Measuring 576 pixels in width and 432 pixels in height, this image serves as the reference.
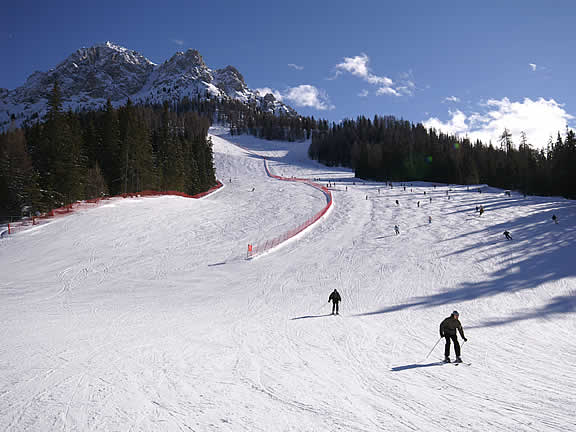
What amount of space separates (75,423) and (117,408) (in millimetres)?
602

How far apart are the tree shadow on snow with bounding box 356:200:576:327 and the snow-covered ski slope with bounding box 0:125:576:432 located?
0.14 metres

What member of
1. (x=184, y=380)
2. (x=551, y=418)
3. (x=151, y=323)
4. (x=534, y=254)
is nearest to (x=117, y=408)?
(x=184, y=380)

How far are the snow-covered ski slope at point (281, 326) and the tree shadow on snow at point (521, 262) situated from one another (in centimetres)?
14

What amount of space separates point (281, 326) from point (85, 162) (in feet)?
128

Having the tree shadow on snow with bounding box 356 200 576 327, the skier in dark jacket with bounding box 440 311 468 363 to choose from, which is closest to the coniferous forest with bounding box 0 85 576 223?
the tree shadow on snow with bounding box 356 200 576 327

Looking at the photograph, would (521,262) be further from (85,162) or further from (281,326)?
(85,162)

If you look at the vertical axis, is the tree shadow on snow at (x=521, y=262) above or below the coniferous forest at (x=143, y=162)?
below

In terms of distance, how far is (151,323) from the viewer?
428 inches

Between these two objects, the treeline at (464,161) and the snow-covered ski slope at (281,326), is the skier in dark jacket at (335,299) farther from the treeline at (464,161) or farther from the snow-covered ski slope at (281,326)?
the treeline at (464,161)

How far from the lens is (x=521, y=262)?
66.0 ft

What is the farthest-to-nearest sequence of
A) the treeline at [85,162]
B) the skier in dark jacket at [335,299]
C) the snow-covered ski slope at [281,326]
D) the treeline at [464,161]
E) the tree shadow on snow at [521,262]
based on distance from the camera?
the treeline at [464,161], the treeline at [85,162], the tree shadow on snow at [521,262], the skier in dark jacket at [335,299], the snow-covered ski slope at [281,326]

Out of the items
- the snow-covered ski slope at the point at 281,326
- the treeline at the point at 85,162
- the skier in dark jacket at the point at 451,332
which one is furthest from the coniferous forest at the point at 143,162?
the skier in dark jacket at the point at 451,332

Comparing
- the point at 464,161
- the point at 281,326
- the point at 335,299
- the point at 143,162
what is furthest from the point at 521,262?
the point at 464,161

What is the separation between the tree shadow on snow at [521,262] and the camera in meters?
14.0
